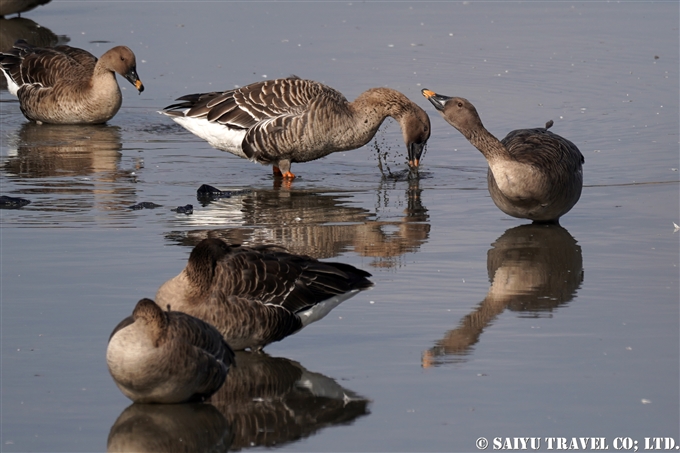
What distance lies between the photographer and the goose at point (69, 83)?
15047 mm

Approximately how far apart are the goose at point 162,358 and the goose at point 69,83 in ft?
29.8

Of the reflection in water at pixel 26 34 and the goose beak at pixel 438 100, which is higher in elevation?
the reflection in water at pixel 26 34

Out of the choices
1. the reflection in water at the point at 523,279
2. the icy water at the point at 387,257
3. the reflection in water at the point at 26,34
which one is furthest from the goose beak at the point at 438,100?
the reflection in water at the point at 26,34

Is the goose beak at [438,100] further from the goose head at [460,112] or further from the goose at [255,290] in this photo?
the goose at [255,290]

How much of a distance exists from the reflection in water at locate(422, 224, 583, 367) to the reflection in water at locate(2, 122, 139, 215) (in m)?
3.82

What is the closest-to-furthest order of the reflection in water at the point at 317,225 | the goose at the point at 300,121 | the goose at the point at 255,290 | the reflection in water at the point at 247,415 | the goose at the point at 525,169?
the reflection in water at the point at 247,415
the goose at the point at 255,290
the reflection in water at the point at 317,225
the goose at the point at 525,169
the goose at the point at 300,121

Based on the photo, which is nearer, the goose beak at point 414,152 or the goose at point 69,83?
the goose beak at point 414,152

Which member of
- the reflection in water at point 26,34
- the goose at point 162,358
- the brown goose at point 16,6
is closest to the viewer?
the goose at point 162,358

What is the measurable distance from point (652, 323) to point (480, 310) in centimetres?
113

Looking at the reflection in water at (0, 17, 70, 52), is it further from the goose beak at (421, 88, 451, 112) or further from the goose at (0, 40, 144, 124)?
the goose beak at (421, 88, 451, 112)

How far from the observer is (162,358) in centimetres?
582

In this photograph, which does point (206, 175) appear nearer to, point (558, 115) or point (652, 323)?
point (558, 115)

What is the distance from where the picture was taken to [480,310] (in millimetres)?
7730

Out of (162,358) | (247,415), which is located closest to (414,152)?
(247,415)
